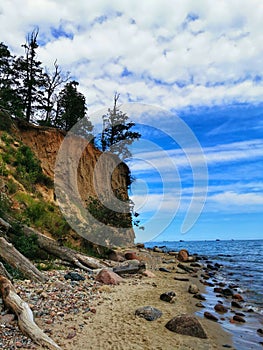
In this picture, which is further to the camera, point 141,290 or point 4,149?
point 4,149

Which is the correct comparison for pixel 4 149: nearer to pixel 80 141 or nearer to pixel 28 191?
pixel 28 191

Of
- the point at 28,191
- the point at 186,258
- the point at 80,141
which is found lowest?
the point at 186,258

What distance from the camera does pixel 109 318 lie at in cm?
700

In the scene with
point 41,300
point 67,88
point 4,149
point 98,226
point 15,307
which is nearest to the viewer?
point 15,307

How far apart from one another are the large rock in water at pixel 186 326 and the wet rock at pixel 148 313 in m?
0.50

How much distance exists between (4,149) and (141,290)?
14.1 meters

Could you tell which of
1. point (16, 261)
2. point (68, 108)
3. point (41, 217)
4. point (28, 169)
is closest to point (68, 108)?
point (68, 108)

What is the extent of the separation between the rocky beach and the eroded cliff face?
7368 mm

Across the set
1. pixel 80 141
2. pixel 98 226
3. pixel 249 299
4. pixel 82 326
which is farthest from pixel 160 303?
pixel 80 141

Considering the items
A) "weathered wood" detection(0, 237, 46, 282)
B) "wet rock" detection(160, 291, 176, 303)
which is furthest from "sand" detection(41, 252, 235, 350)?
"weathered wood" detection(0, 237, 46, 282)

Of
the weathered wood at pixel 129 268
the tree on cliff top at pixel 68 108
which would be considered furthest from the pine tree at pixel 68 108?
the weathered wood at pixel 129 268

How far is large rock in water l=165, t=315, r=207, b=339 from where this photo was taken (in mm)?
6625

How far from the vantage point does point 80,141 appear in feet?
94.3

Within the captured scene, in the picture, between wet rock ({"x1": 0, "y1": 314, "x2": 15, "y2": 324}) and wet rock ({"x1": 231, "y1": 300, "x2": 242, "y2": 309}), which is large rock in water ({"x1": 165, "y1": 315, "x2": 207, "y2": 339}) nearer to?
wet rock ({"x1": 0, "y1": 314, "x2": 15, "y2": 324})
